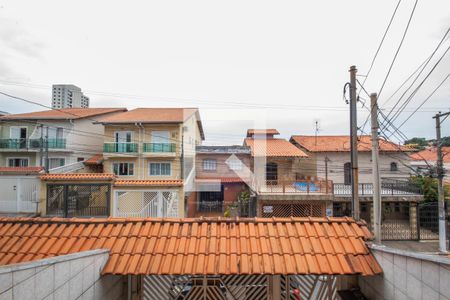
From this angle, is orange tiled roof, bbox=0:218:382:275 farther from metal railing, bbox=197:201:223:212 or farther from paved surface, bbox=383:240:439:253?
metal railing, bbox=197:201:223:212

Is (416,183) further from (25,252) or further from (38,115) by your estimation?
(38,115)

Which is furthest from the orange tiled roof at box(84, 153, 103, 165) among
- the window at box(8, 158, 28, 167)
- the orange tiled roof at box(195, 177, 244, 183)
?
the orange tiled roof at box(195, 177, 244, 183)

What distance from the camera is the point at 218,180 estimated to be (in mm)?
20734

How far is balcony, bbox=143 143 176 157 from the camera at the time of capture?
A: 18609 mm

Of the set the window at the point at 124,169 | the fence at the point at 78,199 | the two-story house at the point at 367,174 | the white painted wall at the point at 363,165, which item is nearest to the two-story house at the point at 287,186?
the two-story house at the point at 367,174

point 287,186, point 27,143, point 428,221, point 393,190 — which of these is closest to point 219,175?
point 287,186

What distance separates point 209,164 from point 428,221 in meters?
15.8

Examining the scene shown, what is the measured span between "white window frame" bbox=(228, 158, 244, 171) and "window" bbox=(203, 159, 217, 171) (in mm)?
1553

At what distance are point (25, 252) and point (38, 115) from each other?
71.9ft

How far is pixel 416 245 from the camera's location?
11883 millimetres

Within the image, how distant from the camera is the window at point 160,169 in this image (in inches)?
752

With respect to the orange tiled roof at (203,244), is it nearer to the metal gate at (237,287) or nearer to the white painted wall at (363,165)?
the metal gate at (237,287)

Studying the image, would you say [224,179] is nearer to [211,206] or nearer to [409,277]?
[211,206]

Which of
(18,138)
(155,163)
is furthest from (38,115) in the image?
(155,163)
